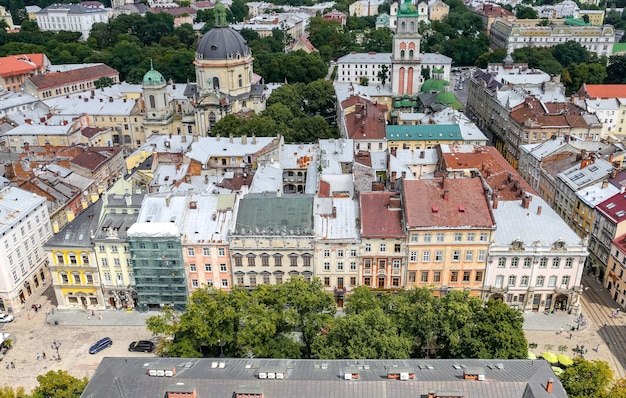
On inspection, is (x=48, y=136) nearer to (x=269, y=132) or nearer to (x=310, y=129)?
(x=269, y=132)

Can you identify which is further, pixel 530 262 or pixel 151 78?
pixel 151 78

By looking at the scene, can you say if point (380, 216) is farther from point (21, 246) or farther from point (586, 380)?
point (21, 246)

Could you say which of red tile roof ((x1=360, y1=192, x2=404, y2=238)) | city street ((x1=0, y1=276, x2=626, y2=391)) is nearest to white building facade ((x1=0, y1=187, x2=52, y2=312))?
city street ((x1=0, y1=276, x2=626, y2=391))

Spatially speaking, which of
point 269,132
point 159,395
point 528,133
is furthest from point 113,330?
point 528,133

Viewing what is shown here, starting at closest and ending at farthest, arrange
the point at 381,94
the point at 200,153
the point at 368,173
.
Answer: the point at 368,173
the point at 200,153
the point at 381,94

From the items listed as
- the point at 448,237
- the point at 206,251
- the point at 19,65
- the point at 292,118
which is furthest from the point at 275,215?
the point at 19,65

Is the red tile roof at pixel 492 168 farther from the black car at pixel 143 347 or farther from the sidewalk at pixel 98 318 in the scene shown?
the sidewalk at pixel 98 318
